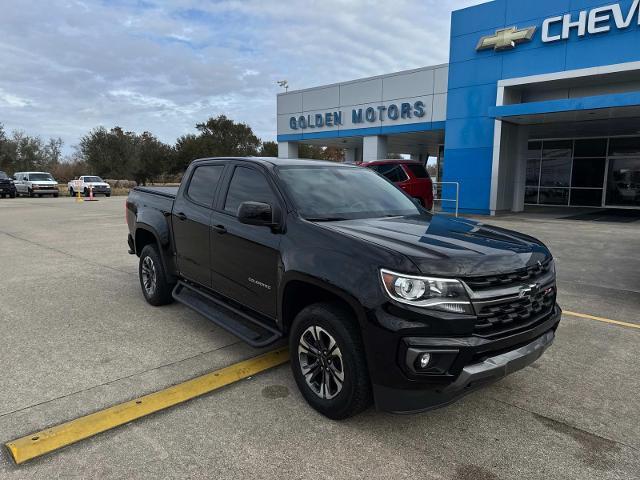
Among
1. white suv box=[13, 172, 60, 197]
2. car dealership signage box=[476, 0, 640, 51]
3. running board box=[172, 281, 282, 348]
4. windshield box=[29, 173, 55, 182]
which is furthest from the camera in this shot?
windshield box=[29, 173, 55, 182]

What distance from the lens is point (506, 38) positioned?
16.9 m

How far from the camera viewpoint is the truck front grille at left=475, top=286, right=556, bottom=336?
279cm

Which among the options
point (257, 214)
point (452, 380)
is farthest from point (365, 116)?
point (452, 380)

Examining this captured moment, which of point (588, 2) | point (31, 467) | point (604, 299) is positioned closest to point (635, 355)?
point (604, 299)

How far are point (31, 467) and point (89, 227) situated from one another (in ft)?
41.0

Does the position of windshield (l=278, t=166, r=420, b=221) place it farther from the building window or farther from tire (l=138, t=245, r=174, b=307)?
the building window

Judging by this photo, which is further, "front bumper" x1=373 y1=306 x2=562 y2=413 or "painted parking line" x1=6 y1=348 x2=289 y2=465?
"painted parking line" x1=6 y1=348 x2=289 y2=465

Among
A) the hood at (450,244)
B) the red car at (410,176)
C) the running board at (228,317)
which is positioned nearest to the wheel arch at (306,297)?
the running board at (228,317)

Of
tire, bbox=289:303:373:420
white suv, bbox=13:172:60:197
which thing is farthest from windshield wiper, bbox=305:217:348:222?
white suv, bbox=13:172:60:197

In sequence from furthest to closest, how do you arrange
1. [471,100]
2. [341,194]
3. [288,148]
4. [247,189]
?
[288,148]
[471,100]
[247,189]
[341,194]

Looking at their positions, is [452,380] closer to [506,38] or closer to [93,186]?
[506,38]

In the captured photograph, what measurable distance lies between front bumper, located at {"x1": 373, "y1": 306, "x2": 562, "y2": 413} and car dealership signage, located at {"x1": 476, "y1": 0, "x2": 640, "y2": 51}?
1591 centimetres

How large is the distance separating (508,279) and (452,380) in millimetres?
736

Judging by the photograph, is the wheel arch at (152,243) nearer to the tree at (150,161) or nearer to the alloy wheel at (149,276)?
the alloy wheel at (149,276)
